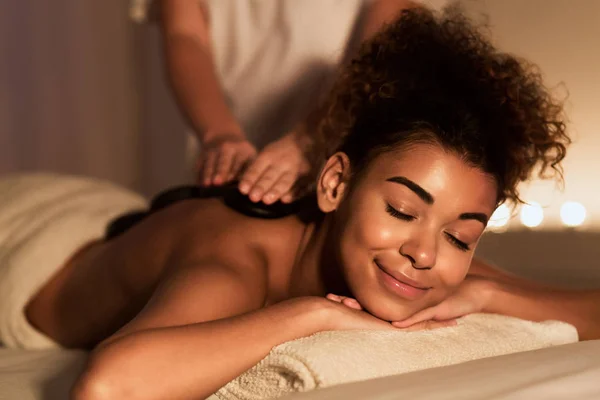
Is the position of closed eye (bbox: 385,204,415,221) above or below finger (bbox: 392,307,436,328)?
above

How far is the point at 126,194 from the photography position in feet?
5.97

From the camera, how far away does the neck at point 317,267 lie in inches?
49.8

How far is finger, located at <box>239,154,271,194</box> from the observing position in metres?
1.31

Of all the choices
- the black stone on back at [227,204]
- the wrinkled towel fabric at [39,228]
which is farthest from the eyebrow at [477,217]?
the wrinkled towel fabric at [39,228]

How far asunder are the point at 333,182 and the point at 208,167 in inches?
12.6

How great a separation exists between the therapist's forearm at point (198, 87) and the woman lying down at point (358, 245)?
21cm

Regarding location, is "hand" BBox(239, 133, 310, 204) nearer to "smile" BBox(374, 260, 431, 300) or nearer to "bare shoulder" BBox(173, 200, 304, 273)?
"bare shoulder" BBox(173, 200, 304, 273)

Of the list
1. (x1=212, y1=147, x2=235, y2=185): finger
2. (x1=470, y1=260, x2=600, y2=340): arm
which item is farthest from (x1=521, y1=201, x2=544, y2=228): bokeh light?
(x1=212, y1=147, x2=235, y2=185): finger

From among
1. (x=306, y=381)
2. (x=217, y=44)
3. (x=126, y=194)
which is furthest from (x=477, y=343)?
(x=217, y=44)

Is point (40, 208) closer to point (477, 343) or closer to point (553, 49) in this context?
point (477, 343)

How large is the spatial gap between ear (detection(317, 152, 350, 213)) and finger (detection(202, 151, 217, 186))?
0.92ft

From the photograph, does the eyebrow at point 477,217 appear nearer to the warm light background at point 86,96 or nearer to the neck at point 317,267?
the neck at point 317,267

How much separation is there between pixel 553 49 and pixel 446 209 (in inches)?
37.6

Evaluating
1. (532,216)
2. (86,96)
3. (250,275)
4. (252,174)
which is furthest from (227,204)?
(86,96)
